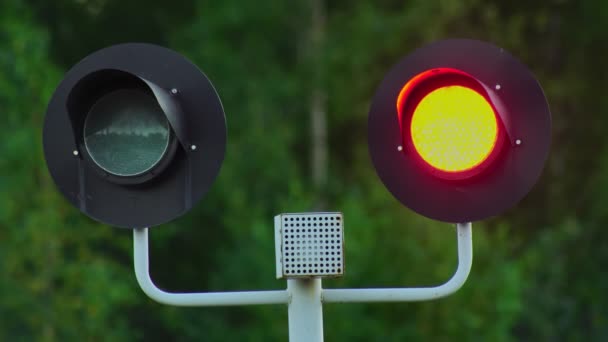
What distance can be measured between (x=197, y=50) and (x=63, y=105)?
20.1 metres

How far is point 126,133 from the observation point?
3.17 meters

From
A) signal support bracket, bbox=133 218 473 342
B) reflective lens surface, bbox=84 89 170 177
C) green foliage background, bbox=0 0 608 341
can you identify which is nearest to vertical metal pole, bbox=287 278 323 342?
signal support bracket, bbox=133 218 473 342

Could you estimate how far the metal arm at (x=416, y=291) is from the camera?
3.06 metres

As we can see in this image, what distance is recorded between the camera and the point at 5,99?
19047mm

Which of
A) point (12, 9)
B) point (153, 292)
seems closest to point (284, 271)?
point (153, 292)

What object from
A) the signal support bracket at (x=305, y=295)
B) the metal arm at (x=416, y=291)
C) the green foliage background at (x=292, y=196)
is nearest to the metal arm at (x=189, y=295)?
the signal support bracket at (x=305, y=295)

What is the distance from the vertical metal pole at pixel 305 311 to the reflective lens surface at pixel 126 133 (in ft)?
1.24

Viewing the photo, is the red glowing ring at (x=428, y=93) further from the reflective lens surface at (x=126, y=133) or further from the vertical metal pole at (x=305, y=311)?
the reflective lens surface at (x=126, y=133)

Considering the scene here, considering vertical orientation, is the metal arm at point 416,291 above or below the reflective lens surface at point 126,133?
below

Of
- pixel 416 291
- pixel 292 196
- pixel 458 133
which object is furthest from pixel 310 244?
pixel 292 196

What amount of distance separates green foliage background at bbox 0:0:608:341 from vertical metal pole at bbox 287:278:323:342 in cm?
1134

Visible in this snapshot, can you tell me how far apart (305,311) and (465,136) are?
1.54 ft

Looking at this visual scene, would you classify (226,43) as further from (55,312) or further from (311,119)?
(55,312)

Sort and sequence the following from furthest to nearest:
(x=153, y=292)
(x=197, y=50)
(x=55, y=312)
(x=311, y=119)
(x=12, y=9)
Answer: (x=311, y=119) < (x=197, y=50) < (x=12, y=9) < (x=55, y=312) < (x=153, y=292)
